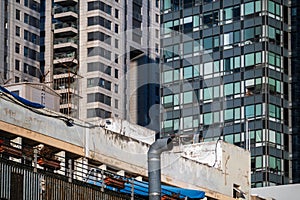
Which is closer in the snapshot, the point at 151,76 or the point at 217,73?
the point at 151,76

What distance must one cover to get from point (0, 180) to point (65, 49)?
128875 millimetres

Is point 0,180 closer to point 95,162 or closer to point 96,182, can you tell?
point 96,182

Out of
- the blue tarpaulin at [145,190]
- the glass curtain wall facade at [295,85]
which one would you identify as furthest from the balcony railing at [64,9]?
the blue tarpaulin at [145,190]

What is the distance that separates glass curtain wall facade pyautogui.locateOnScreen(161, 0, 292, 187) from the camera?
148750mm

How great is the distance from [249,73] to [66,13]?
33354mm

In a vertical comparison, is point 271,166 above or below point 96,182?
above

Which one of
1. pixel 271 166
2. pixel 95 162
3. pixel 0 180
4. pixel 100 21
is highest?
pixel 100 21

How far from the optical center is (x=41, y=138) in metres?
57.2

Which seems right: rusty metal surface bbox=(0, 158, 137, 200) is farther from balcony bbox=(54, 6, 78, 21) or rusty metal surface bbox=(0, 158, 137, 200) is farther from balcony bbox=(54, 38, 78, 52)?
balcony bbox=(54, 6, 78, 21)

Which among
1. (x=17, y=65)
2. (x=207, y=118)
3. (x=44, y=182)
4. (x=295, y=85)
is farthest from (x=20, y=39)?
(x=44, y=182)

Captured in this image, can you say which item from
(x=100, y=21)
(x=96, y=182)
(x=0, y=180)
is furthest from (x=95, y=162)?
(x=100, y=21)

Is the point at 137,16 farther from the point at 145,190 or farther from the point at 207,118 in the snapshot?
the point at 145,190

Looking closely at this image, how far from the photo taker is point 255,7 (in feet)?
500

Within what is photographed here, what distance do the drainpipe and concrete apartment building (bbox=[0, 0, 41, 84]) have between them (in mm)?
133752
